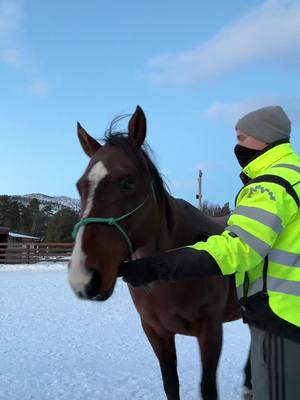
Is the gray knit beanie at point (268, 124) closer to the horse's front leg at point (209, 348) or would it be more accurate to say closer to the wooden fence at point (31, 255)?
the horse's front leg at point (209, 348)

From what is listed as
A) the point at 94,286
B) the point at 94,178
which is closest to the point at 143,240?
the point at 94,178

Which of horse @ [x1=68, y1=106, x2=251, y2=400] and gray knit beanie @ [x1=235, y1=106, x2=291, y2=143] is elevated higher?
gray knit beanie @ [x1=235, y1=106, x2=291, y2=143]

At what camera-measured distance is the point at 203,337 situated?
2.71 m

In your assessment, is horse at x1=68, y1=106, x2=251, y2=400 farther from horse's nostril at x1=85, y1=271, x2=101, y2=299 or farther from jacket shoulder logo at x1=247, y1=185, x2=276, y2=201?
jacket shoulder logo at x1=247, y1=185, x2=276, y2=201

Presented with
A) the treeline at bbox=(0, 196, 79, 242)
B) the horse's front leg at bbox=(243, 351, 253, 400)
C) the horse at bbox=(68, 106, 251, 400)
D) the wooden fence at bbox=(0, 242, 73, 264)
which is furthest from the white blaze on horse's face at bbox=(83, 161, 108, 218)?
the treeline at bbox=(0, 196, 79, 242)

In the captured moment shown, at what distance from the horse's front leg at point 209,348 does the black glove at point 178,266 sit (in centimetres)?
118

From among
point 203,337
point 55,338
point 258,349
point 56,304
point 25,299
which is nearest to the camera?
point 258,349

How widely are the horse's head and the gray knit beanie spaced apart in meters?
0.61

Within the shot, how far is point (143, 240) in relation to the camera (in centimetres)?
220

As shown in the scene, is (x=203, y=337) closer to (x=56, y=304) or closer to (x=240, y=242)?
(x=240, y=242)

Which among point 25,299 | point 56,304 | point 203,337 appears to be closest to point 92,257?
point 203,337

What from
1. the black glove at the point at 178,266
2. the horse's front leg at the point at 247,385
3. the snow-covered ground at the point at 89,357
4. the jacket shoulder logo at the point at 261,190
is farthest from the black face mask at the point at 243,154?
the snow-covered ground at the point at 89,357

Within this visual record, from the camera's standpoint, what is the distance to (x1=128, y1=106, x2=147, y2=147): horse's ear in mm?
2223

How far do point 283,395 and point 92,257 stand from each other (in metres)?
0.85
